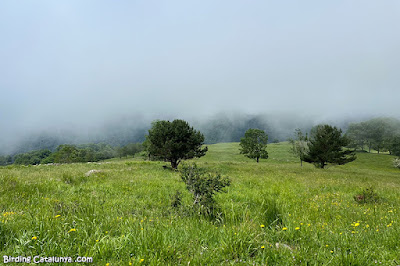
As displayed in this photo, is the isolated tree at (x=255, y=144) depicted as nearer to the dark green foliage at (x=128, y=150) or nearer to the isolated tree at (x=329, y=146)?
the isolated tree at (x=329, y=146)

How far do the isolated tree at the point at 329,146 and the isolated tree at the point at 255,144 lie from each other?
976 inches

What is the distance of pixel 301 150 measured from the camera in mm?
44562

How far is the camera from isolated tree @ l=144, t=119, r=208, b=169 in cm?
2538

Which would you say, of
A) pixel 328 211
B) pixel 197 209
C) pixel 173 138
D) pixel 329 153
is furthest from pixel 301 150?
pixel 197 209

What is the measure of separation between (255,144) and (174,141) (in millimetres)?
43118

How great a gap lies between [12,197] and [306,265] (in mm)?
7724

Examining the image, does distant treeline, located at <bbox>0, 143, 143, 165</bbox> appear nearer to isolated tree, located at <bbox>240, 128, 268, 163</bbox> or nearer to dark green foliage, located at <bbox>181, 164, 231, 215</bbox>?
isolated tree, located at <bbox>240, 128, 268, 163</bbox>

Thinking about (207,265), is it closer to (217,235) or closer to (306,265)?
(217,235)

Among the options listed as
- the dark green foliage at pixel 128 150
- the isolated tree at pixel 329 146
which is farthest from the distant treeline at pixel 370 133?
the dark green foliage at pixel 128 150

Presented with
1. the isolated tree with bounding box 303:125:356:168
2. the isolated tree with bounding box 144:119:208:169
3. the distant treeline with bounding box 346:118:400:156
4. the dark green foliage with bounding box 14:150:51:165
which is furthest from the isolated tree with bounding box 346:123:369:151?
the dark green foliage with bounding box 14:150:51:165

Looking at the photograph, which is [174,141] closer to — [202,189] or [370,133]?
[202,189]

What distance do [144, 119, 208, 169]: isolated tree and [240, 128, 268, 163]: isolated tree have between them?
126ft

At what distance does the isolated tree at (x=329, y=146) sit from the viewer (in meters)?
34.2

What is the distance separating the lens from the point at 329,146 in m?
34.3
